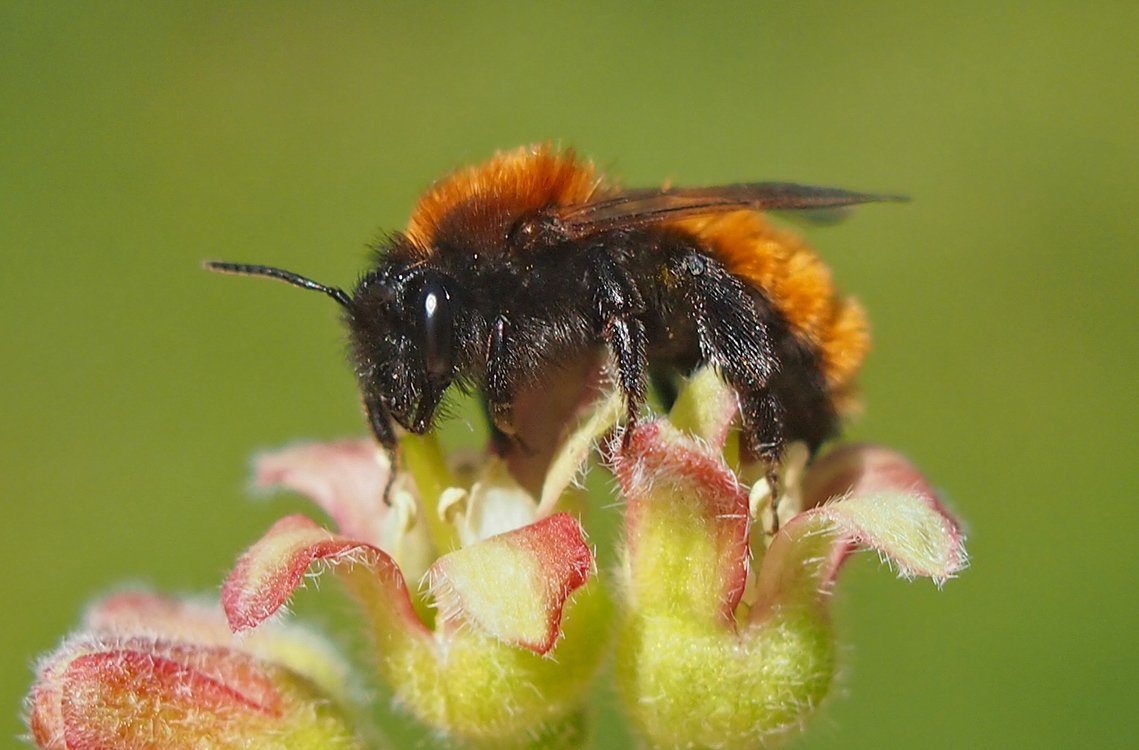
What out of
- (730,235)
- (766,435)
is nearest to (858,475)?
(766,435)

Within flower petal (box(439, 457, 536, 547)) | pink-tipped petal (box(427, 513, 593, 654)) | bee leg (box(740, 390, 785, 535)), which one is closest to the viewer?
pink-tipped petal (box(427, 513, 593, 654))

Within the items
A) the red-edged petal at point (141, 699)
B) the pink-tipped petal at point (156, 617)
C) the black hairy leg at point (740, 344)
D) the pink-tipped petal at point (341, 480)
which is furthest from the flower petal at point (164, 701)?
the black hairy leg at point (740, 344)

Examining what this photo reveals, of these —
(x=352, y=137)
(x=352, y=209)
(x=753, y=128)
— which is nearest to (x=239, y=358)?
(x=352, y=209)

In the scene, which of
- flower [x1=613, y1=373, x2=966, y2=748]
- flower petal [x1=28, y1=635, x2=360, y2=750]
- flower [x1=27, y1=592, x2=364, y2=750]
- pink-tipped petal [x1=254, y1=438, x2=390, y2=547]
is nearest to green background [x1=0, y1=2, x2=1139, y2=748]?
pink-tipped petal [x1=254, y1=438, x2=390, y2=547]

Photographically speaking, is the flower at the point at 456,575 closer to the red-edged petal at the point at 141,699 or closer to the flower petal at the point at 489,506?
the flower petal at the point at 489,506

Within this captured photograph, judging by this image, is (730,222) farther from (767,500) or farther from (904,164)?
(904,164)

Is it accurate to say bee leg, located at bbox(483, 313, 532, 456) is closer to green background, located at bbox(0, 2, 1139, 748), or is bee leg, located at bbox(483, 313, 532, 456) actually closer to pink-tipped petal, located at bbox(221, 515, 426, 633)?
pink-tipped petal, located at bbox(221, 515, 426, 633)
